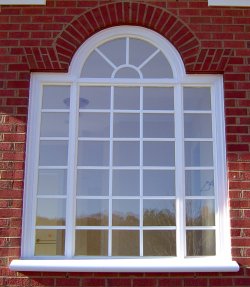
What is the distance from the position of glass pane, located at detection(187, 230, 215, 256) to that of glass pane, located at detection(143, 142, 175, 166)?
0.65m

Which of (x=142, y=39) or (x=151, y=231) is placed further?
(x=142, y=39)

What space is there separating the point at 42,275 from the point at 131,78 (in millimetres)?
1926

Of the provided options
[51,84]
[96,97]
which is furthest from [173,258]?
[51,84]

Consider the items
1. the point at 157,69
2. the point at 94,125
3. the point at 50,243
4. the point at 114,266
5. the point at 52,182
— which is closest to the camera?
the point at 114,266

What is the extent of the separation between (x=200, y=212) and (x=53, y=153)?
142cm

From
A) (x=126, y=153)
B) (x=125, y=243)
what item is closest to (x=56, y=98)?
(x=126, y=153)

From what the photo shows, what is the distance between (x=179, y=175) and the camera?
4.48 meters

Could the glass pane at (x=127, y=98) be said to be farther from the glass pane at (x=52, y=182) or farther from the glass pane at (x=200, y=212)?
the glass pane at (x=200, y=212)

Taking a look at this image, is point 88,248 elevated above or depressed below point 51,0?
below

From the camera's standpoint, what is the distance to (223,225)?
14.5ft

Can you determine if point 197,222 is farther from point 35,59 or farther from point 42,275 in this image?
point 35,59

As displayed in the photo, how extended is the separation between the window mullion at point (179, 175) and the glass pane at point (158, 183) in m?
0.06

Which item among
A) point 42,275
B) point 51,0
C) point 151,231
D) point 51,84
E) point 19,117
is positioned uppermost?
point 51,0

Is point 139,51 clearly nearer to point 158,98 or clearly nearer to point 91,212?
point 158,98
